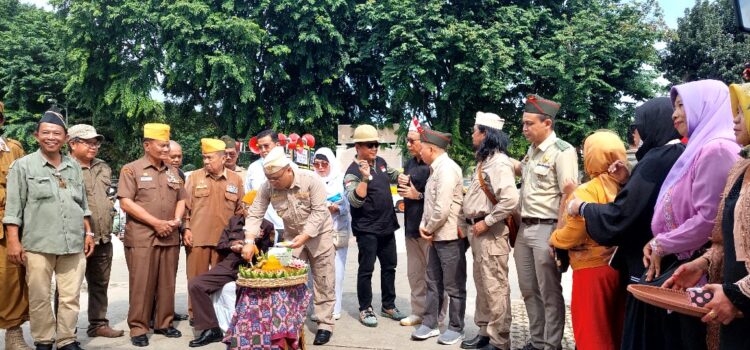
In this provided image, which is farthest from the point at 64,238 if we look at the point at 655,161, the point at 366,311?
the point at 655,161

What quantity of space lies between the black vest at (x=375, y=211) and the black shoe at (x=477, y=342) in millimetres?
1500

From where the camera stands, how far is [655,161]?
3.16 meters

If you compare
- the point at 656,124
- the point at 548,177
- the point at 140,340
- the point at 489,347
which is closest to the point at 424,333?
the point at 489,347

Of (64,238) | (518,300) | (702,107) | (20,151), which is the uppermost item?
(702,107)

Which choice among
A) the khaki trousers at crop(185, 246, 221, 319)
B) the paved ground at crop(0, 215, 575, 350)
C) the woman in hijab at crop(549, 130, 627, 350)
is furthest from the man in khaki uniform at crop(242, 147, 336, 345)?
the woman in hijab at crop(549, 130, 627, 350)

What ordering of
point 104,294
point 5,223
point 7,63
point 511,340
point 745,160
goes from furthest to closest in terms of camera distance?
point 7,63
point 104,294
point 511,340
point 5,223
point 745,160

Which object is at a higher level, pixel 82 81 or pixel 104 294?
pixel 82 81

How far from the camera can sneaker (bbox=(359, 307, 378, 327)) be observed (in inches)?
231

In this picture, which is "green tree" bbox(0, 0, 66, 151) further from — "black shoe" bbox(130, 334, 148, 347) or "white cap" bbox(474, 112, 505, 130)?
"white cap" bbox(474, 112, 505, 130)

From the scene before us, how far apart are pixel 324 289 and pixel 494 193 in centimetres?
180

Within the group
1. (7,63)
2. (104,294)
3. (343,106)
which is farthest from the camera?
(7,63)

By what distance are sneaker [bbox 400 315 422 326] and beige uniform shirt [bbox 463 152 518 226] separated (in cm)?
142

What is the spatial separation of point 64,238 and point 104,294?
3.70ft

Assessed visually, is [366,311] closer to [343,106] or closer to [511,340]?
[511,340]
